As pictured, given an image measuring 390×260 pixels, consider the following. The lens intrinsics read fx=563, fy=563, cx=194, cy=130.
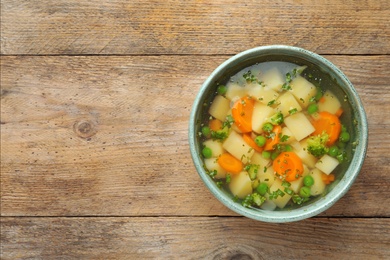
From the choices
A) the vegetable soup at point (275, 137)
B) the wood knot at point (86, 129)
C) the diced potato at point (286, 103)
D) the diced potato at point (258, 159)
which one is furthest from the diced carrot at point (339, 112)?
the wood knot at point (86, 129)

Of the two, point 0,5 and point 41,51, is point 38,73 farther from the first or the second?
point 0,5

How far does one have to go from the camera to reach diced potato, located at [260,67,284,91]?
1.39 metres

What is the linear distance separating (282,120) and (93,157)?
1.76 feet

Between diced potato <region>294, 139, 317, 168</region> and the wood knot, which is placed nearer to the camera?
diced potato <region>294, 139, 317, 168</region>

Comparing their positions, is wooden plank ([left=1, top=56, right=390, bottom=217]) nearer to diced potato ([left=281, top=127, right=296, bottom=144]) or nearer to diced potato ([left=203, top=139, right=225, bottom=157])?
diced potato ([left=203, top=139, right=225, bottom=157])

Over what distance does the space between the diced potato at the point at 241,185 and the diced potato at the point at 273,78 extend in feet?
0.74

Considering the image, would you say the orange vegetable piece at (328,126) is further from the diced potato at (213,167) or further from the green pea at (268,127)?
the diced potato at (213,167)

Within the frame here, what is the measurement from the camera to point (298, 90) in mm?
1395

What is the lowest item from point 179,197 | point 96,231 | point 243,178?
A: point 96,231

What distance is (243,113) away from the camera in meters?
1.38

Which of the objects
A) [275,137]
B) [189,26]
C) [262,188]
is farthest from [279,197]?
[189,26]

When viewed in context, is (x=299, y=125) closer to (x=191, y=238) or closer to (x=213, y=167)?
(x=213, y=167)

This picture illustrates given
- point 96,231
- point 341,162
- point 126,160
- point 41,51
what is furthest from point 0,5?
point 341,162

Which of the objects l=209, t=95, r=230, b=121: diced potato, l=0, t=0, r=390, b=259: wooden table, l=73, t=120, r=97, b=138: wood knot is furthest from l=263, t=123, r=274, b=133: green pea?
l=73, t=120, r=97, b=138: wood knot
